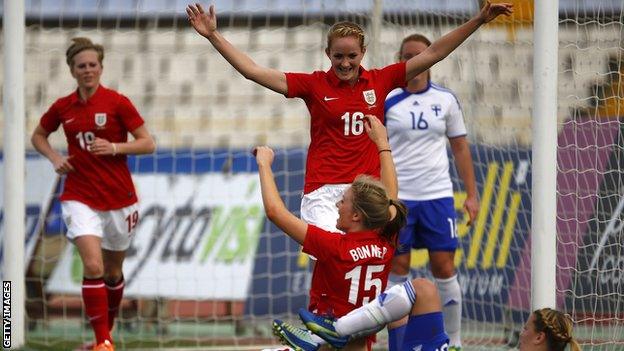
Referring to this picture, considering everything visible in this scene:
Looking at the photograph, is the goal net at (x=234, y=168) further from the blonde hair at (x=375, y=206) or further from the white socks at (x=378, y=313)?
the white socks at (x=378, y=313)

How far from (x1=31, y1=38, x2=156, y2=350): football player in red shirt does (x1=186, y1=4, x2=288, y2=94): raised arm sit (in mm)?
1764

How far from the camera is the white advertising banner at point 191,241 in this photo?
10766mm

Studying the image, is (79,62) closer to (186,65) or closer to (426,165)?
(426,165)

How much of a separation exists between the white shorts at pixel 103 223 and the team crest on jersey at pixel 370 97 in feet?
7.59

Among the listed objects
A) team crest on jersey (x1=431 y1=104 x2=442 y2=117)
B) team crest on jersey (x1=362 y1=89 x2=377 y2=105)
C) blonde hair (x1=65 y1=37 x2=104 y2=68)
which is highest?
blonde hair (x1=65 y1=37 x2=104 y2=68)

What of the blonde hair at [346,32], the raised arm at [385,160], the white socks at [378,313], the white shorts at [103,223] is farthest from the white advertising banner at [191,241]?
the white socks at [378,313]

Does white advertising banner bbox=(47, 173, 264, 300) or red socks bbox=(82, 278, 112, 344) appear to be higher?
white advertising banner bbox=(47, 173, 264, 300)

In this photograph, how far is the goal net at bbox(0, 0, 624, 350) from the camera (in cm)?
995

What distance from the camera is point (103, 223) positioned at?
8.52m

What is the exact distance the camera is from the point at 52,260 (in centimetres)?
1086

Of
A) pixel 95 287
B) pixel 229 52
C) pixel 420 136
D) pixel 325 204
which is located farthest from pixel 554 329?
pixel 95 287

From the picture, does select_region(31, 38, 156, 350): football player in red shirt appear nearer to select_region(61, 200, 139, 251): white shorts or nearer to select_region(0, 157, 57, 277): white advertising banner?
select_region(61, 200, 139, 251): white shorts

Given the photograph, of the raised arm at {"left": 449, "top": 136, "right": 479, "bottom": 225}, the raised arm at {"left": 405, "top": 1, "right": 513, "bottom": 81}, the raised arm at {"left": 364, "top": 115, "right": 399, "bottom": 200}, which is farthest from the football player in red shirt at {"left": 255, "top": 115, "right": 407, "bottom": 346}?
the raised arm at {"left": 449, "top": 136, "right": 479, "bottom": 225}

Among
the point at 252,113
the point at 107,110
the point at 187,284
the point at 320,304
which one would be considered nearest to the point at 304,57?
the point at 252,113
